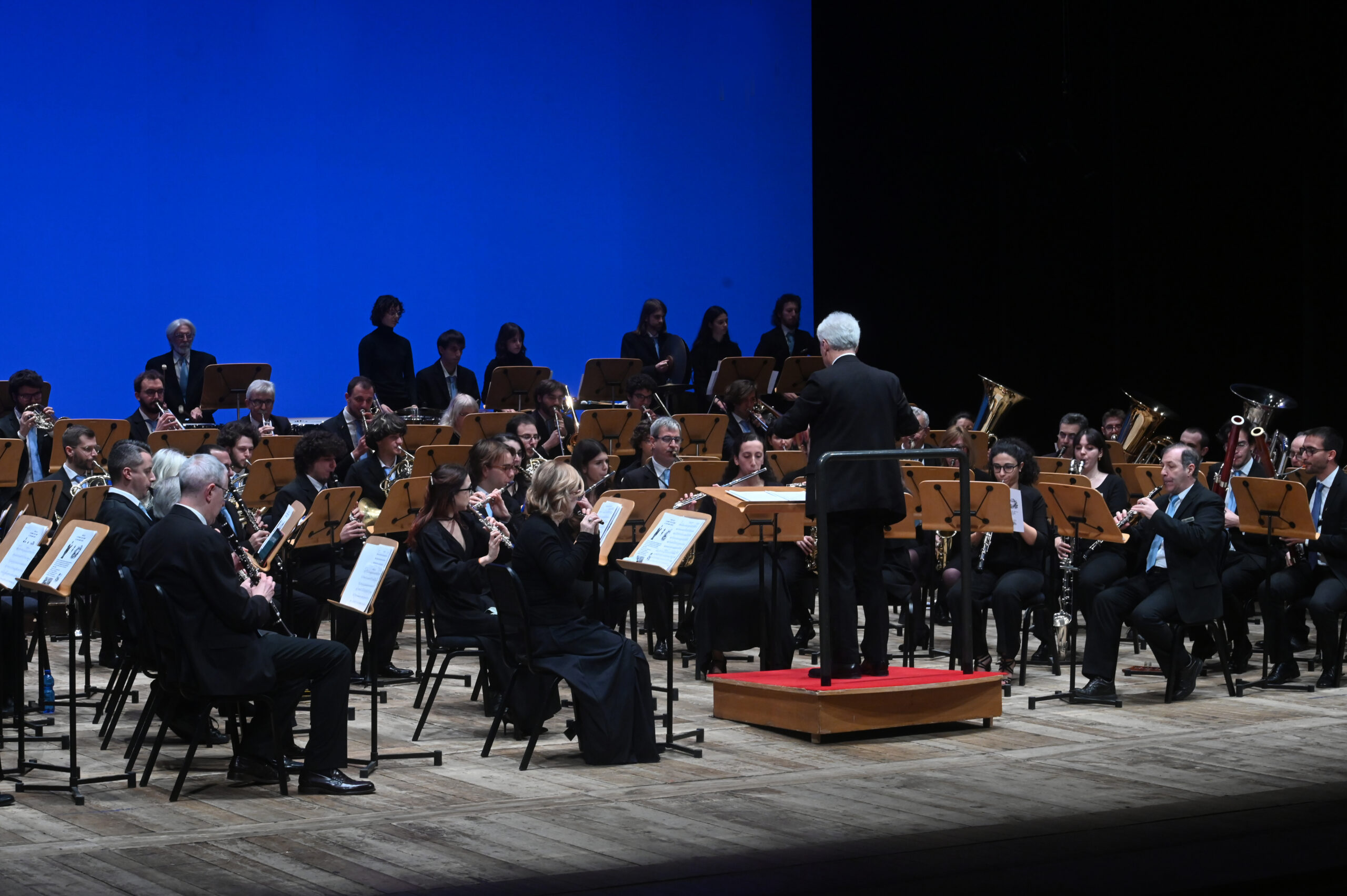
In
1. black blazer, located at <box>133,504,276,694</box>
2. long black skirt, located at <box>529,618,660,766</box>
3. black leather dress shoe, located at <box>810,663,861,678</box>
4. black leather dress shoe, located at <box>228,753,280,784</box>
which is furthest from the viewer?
black leather dress shoe, located at <box>810,663,861,678</box>

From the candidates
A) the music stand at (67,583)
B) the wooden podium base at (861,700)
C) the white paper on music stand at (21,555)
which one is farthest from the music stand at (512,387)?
the white paper on music stand at (21,555)

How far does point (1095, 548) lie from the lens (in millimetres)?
7492

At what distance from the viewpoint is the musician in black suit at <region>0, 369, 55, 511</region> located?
840cm

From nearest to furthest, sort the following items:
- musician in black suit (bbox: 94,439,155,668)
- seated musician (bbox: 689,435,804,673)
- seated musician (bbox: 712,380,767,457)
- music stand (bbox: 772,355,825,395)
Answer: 1. musician in black suit (bbox: 94,439,155,668)
2. seated musician (bbox: 689,435,804,673)
3. seated musician (bbox: 712,380,767,457)
4. music stand (bbox: 772,355,825,395)

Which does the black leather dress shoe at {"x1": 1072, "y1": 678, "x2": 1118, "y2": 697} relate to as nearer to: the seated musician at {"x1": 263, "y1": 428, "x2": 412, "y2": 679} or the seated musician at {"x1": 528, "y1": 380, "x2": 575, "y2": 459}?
the seated musician at {"x1": 263, "y1": 428, "x2": 412, "y2": 679}

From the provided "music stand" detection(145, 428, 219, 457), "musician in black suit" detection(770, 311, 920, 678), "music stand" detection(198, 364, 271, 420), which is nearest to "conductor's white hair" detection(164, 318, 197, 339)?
"music stand" detection(198, 364, 271, 420)

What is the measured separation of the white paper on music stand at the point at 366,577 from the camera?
16.7 feet

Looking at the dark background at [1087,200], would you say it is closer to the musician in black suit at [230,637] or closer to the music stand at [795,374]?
the music stand at [795,374]

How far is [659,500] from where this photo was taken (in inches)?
260

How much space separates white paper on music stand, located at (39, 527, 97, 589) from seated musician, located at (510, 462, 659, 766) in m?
1.48

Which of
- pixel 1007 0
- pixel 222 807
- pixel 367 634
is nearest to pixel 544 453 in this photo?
pixel 367 634

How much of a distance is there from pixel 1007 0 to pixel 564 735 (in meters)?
7.89

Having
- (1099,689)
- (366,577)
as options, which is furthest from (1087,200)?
(366,577)

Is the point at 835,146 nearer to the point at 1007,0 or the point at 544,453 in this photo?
the point at 1007,0
